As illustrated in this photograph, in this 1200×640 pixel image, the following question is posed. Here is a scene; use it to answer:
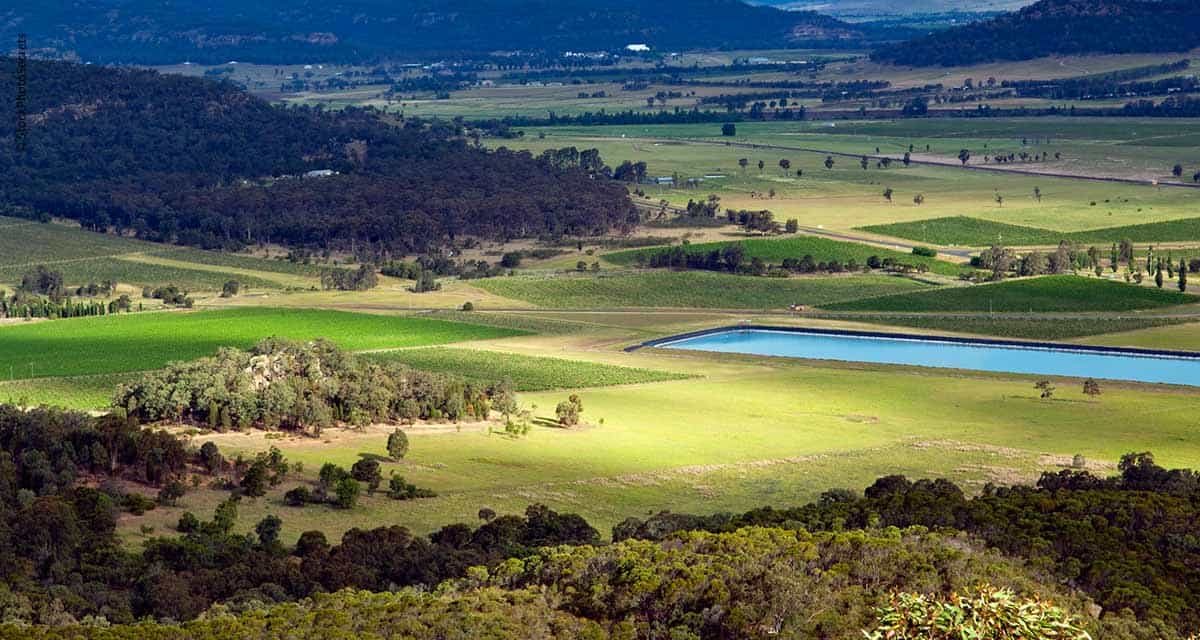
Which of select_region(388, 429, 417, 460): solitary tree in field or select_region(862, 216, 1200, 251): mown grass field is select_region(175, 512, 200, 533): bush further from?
select_region(862, 216, 1200, 251): mown grass field

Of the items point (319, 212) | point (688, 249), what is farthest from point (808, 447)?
Answer: point (319, 212)

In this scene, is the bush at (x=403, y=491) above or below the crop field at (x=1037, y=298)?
below

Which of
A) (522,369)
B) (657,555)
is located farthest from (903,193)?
(657,555)

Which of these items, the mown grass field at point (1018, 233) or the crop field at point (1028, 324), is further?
the mown grass field at point (1018, 233)

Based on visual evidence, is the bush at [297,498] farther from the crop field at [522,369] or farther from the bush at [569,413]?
the crop field at [522,369]

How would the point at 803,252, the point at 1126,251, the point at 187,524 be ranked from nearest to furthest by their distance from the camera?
1. the point at 187,524
2. the point at 1126,251
3. the point at 803,252

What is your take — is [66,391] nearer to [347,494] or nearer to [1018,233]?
[347,494]

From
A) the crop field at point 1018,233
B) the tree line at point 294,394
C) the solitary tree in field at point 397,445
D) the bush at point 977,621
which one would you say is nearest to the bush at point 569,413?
the tree line at point 294,394

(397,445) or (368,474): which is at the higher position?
(397,445)
